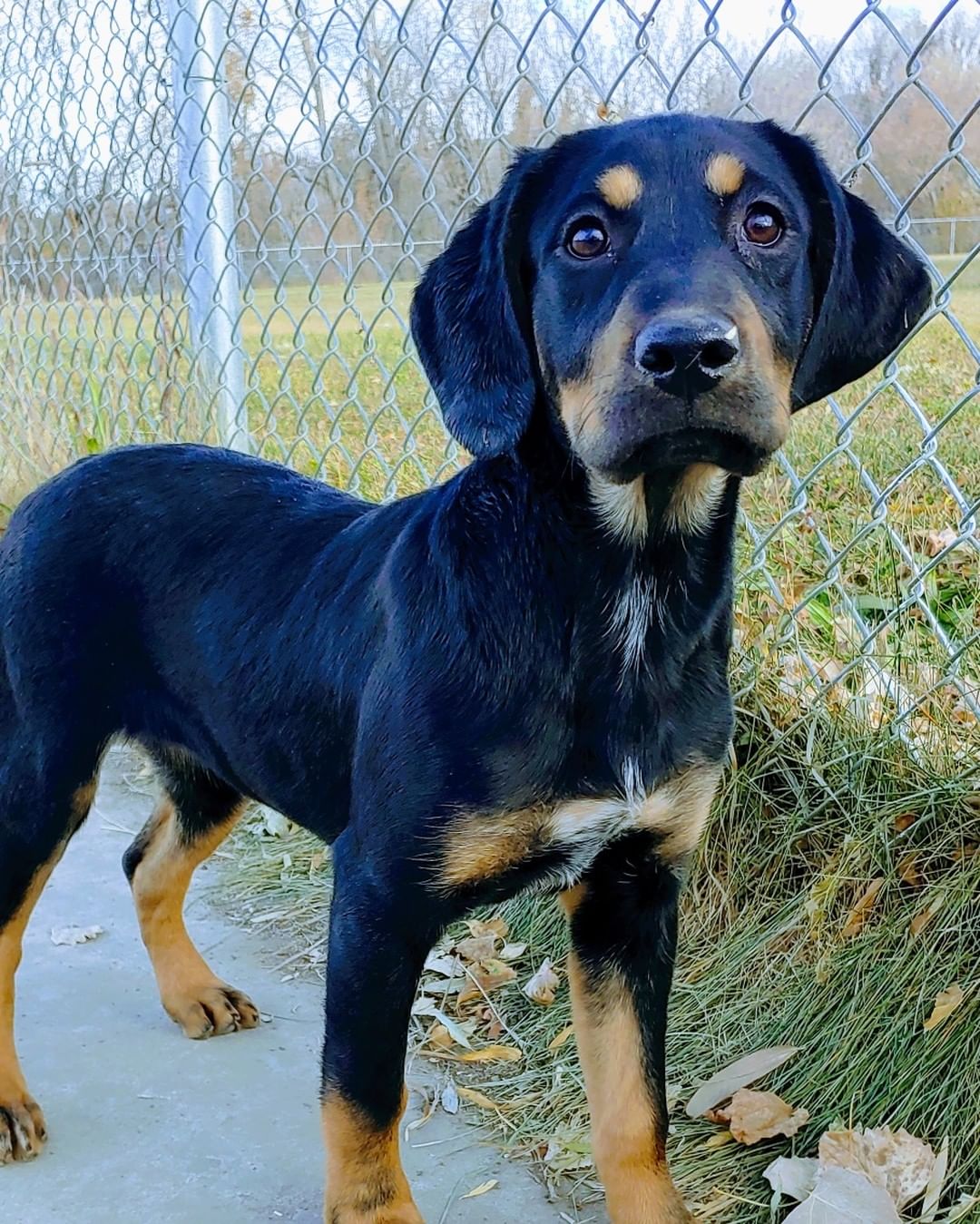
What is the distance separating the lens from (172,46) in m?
4.62

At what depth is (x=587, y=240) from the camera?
76.3 inches

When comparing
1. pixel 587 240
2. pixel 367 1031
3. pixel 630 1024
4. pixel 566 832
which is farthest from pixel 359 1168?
pixel 587 240

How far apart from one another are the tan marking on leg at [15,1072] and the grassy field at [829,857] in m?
0.77

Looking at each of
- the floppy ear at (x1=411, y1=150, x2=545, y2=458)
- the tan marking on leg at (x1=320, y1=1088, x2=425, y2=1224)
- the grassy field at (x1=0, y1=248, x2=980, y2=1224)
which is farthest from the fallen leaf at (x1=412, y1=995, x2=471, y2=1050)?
the floppy ear at (x1=411, y1=150, x2=545, y2=458)

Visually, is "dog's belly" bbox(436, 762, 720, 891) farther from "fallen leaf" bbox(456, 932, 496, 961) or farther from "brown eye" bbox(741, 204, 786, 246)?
"fallen leaf" bbox(456, 932, 496, 961)

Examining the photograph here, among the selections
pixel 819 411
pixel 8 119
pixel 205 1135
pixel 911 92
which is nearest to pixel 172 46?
pixel 8 119

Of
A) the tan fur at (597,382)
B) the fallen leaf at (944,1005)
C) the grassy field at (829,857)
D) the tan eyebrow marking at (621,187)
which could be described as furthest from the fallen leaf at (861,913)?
the tan eyebrow marking at (621,187)

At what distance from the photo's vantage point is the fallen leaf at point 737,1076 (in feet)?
8.13

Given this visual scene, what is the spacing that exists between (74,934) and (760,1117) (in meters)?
1.83

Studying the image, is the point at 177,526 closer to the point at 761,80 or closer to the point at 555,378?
the point at 555,378

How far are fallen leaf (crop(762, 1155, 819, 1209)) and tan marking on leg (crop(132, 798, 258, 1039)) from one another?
1.22 m

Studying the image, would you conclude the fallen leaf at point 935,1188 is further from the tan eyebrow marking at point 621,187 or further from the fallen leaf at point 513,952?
the tan eyebrow marking at point 621,187

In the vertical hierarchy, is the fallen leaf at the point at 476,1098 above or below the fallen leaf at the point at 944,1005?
below

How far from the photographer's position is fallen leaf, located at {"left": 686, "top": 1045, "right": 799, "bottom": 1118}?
8.13 feet
